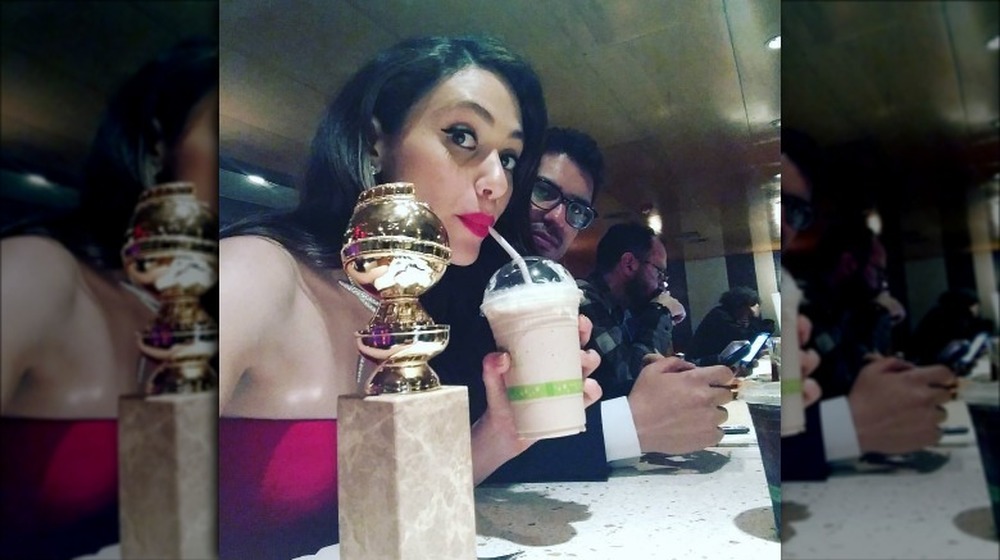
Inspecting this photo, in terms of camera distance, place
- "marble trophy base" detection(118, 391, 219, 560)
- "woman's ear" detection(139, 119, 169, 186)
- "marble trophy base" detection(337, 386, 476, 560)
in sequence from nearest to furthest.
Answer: "marble trophy base" detection(337, 386, 476, 560)
"marble trophy base" detection(118, 391, 219, 560)
"woman's ear" detection(139, 119, 169, 186)

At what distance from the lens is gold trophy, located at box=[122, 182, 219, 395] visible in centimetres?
109

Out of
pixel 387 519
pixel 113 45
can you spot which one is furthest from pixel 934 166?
pixel 113 45

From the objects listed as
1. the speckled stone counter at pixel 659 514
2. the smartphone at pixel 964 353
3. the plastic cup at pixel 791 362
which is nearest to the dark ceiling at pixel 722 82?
the plastic cup at pixel 791 362

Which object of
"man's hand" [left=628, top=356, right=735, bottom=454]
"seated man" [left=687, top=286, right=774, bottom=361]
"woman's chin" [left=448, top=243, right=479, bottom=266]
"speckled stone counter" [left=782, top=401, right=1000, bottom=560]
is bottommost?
"speckled stone counter" [left=782, top=401, right=1000, bottom=560]

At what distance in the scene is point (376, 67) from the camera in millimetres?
1077

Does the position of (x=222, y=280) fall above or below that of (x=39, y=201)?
below

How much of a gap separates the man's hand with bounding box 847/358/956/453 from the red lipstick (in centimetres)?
64

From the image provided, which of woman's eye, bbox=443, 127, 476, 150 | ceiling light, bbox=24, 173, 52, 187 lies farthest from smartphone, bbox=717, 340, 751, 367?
ceiling light, bbox=24, 173, 52, 187

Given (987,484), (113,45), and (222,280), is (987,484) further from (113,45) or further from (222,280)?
(113,45)

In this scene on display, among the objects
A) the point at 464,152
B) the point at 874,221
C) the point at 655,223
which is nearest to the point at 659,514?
the point at 655,223

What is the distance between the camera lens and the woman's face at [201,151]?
115 centimetres

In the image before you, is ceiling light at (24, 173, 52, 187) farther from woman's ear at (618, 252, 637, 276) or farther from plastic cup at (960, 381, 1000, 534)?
plastic cup at (960, 381, 1000, 534)

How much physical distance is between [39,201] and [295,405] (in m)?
0.60

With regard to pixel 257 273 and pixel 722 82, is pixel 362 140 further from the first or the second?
pixel 722 82
